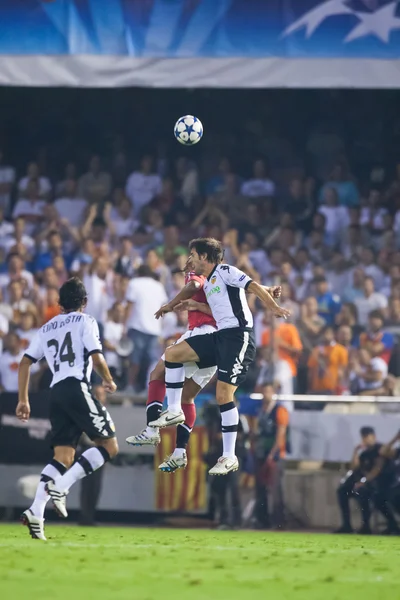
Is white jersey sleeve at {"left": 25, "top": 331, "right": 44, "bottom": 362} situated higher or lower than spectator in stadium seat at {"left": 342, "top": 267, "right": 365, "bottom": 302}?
lower

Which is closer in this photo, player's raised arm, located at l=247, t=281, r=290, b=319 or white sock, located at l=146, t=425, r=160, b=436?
player's raised arm, located at l=247, t=281, r=290, b=319

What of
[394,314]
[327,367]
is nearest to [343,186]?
[394,314]

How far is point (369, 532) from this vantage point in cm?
1373

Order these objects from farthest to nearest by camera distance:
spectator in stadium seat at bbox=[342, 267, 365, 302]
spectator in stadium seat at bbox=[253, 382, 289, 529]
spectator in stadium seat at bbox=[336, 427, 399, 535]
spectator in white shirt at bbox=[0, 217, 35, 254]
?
spectator in white shirt at bbox=[0, 217, 35, 254]
spectator in stadium seat at bbox=[342, 267, 365, 302]
spectator in stadium seat at bbox=[253, 382, 289, 529]
spectator in stadium seat at bbox=[336, 427, 399, 535]

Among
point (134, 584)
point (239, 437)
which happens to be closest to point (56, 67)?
point (239, 437)

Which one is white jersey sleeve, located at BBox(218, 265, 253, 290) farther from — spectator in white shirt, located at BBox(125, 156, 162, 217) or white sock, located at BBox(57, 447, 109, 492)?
spectator in white shirt, located at BBox(125, 156, 162, 217)

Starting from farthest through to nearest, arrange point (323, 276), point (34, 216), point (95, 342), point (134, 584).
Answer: point (34, 216)
point (323, 276)
point (95, 342)
point (134, 584)

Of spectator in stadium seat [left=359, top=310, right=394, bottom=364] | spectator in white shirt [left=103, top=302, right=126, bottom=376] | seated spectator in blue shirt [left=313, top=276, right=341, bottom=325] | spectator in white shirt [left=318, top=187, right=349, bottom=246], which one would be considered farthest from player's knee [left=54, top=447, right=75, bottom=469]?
spectator in white shirt [left=318, top=187, right=349, bottom=246]

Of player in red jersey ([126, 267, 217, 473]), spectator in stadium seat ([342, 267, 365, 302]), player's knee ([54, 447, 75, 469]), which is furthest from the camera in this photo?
spectator in stadium seat ([342, 267, 365, 302])

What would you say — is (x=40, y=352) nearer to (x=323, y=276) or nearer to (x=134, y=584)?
(x=134, y=584)

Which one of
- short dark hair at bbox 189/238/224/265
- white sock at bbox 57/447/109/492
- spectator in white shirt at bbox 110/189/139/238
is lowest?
white sock at bbox 57/447/109/492

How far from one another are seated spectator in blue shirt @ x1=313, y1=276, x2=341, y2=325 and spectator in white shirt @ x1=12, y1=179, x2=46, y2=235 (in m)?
4.73

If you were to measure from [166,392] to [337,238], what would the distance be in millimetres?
8083

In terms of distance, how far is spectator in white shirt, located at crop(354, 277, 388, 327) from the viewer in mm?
16391
